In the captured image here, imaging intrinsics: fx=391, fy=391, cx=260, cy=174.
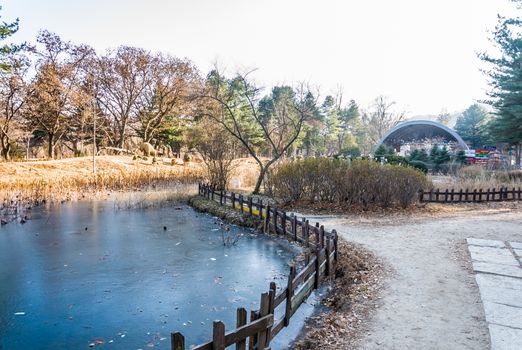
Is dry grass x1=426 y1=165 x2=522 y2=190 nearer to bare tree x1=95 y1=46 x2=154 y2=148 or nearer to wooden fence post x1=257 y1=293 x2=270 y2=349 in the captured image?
wooden fence post x1=257 y1=293 x2=270 y2=349

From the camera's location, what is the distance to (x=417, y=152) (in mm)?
30562

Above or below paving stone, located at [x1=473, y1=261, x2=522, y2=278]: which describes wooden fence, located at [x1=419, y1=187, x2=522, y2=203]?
above

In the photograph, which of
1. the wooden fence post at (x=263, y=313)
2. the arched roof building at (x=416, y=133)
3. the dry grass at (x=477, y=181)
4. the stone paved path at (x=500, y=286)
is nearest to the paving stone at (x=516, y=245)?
the stone paved path at (x=500, y=286)

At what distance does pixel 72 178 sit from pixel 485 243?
2228cm

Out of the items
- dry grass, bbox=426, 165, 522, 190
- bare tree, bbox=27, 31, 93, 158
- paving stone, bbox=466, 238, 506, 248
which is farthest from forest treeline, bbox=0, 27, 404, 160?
paving stone, bbox=466, 238, 506, 248

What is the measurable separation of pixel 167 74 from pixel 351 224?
31.1m

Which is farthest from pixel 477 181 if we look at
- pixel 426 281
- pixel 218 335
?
pixel 218 335

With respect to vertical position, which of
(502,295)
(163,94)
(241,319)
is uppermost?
(163,94)

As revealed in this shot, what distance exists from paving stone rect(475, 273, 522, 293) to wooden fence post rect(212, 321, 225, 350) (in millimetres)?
4863

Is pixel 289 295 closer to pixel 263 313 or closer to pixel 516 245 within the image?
pixel 263 313

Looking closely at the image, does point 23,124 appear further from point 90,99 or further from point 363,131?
point 363,131

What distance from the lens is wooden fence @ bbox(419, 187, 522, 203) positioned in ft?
52.1

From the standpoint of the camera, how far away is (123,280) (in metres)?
7.95

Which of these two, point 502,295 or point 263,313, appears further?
point 502,295
